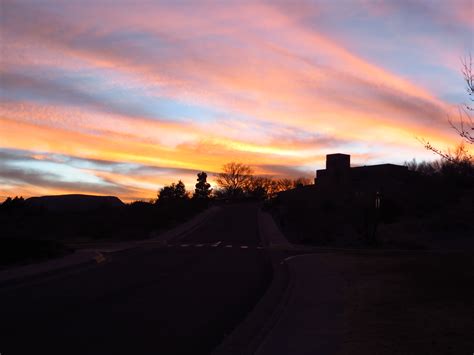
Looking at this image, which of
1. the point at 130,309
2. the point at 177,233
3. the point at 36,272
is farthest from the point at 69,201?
the point at 130,309

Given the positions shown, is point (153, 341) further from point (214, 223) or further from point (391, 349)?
point (214, 223)

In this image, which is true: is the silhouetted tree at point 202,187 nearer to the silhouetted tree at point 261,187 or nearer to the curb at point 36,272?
the silhouetted tree at point 261,187

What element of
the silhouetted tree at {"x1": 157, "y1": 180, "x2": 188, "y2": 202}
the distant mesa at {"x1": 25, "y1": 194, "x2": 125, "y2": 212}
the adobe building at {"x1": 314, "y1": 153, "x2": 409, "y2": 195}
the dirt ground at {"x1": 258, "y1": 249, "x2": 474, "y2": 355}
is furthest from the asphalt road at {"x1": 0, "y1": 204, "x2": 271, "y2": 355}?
the silhouetted tree at {"x1": 157, "y1": 180, "x2": 188, "y2": 202}

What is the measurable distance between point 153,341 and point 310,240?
33013 millimetres

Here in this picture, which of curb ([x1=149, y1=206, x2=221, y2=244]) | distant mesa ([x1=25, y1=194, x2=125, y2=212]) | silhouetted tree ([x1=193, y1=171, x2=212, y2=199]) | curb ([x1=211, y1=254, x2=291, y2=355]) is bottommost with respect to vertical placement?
curb ([x1=211, y1=254, x2=291, y2=355])

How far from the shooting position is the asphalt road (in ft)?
27.4

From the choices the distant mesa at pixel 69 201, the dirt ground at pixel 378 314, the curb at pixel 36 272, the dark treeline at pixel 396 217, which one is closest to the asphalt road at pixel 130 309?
the curb at pixel 36 272

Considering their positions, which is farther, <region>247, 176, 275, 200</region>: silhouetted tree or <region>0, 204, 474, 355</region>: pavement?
<region>247, 176, 275, 200</region>: silhouetted tree

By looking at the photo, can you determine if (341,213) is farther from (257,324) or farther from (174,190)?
(174,190)

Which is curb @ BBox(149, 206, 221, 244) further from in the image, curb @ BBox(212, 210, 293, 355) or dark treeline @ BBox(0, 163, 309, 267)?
curb @ BBox(212, 210, 293, 355)

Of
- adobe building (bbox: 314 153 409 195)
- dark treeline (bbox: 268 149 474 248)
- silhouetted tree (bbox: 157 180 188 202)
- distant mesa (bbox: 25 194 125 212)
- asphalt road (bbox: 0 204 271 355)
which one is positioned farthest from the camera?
silhouetted tree (bbox: 157 180 188 202)

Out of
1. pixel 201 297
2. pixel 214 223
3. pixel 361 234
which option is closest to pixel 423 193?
pixel 361 234

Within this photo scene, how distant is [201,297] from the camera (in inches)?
519

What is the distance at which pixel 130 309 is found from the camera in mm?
11211
